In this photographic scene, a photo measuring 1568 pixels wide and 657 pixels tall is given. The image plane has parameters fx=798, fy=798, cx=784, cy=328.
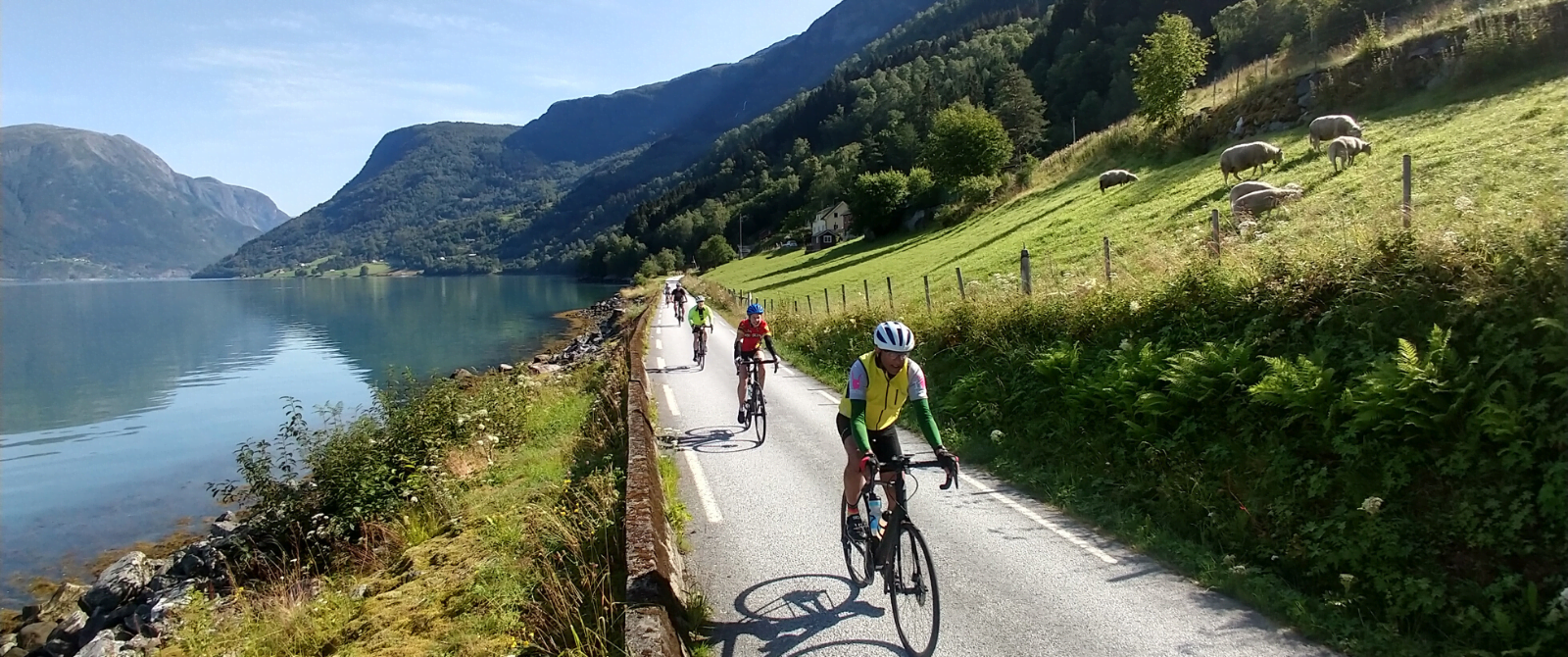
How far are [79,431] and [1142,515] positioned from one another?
1515 inches

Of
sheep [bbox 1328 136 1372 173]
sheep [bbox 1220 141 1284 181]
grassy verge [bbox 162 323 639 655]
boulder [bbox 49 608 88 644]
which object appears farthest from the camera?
sheep [bbox 1220 141 1284 181]

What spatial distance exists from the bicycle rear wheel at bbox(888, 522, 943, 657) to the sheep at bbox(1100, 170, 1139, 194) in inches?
1243

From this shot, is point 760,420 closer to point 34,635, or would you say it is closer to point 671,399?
point 671,399

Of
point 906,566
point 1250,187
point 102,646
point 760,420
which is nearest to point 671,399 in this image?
point 760,420

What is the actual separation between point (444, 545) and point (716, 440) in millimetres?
4117

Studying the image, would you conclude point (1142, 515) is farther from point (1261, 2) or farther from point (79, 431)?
point (1261, 2)

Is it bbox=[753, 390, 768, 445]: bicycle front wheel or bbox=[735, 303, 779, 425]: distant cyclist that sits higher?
bbox=[735, 303, 779, 425]: distant cyclist

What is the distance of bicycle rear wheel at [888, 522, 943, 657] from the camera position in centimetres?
518

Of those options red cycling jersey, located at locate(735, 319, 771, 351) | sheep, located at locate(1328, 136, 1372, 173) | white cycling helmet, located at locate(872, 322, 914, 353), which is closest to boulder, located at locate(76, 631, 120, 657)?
red cycling jersey, located at locate(735, 319, 771, 351)

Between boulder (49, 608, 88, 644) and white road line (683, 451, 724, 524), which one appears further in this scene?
boulder (49, 608, 88, 644)

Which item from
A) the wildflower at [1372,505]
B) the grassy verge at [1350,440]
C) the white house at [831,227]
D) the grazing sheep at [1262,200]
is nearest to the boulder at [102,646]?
the grassy verge at [1350,440]

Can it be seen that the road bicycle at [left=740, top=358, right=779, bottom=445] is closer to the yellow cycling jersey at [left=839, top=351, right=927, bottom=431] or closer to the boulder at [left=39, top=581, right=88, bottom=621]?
the yellow cycling jersey at [left=839, top=351, right=927, bottom=431]

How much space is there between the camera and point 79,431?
30844mm

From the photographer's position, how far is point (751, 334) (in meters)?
13.1
